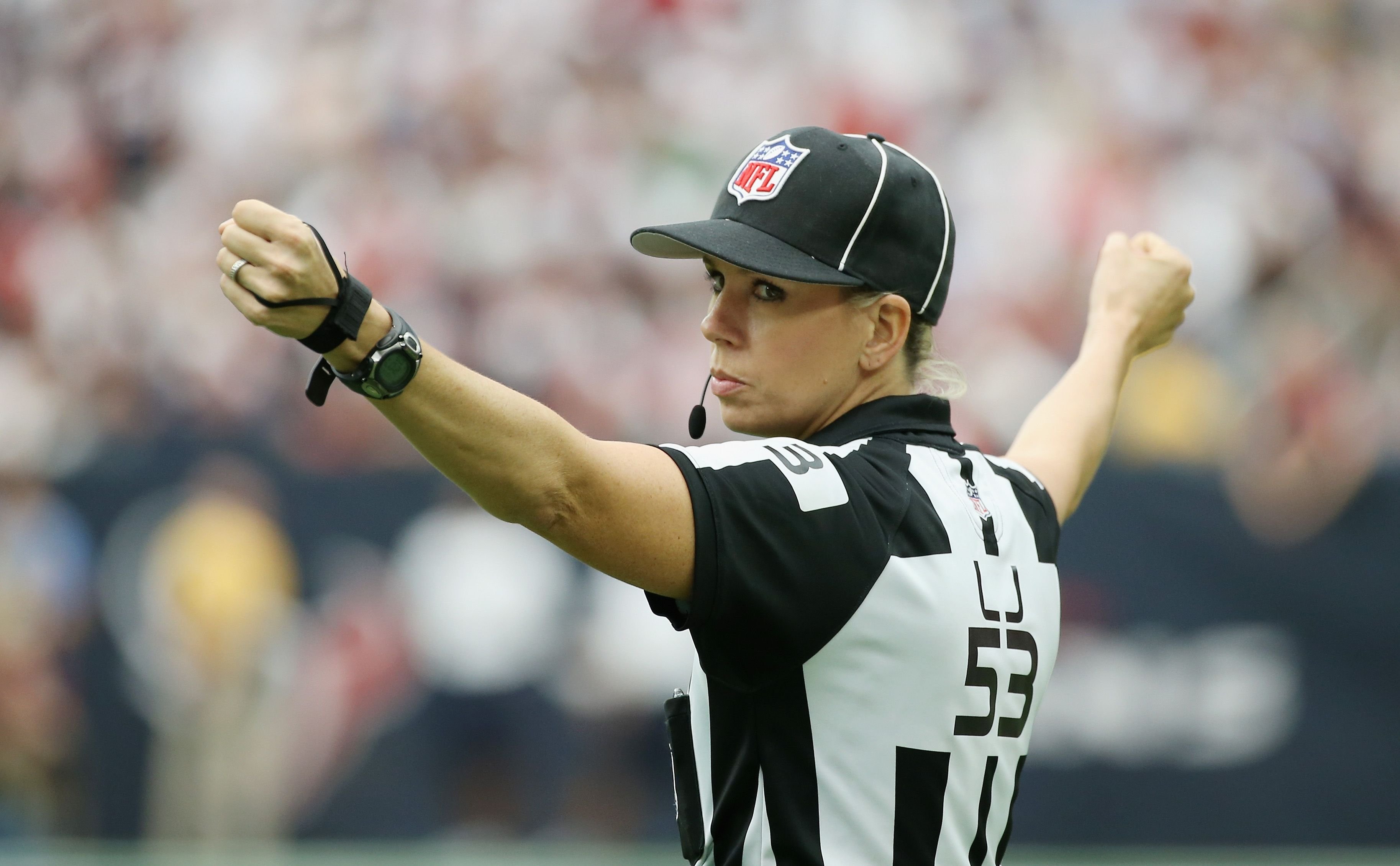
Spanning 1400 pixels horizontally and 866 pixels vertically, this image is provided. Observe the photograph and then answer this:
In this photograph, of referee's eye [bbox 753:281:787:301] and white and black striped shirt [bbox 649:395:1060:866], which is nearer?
white and black striped shirt [bbox 649:395:1060:866]

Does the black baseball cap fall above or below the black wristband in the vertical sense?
above

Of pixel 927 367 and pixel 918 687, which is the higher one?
pixel 927 367

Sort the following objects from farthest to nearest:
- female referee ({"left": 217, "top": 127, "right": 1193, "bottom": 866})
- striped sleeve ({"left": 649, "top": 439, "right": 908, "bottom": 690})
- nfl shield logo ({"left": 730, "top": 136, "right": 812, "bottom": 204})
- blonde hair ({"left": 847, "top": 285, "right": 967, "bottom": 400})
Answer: blonde hair ({"left": 847, "top": 285, "right": 967, "bottom": 400}) < nfl shield logo ({"left": 730, "top": 136, "right": 812, "bottom": 204}) < striped sleeve ({"left": 649, "top": 439, "right": 908, "bottom": 690}) < female referee ({"left": 217, "top": 127, "right": 1193, "bottom": 866})

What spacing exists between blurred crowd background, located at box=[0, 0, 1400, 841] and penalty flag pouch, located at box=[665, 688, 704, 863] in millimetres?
3415

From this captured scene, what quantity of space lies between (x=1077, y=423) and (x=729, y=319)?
0.98m

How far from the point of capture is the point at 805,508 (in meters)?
1.99

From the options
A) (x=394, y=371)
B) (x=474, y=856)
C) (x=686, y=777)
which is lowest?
(x=474, y=856)

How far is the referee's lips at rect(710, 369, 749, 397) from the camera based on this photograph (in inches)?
92.0

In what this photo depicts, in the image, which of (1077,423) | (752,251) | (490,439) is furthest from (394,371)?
(1077,423)

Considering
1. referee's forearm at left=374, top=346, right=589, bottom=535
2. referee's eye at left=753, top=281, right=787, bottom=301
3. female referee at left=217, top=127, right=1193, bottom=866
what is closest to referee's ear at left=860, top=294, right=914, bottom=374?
female referee at left=217, top=127, right=1193, bottom=866

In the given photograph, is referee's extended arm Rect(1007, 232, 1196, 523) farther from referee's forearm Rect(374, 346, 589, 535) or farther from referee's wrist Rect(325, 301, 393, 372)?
referee's wrist Rect(325, 301, 393, 372)

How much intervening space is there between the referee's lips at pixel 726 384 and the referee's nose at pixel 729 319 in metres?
0.05

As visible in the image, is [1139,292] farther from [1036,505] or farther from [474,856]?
[474,856]

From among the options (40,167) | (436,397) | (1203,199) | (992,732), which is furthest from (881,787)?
(40,167)
